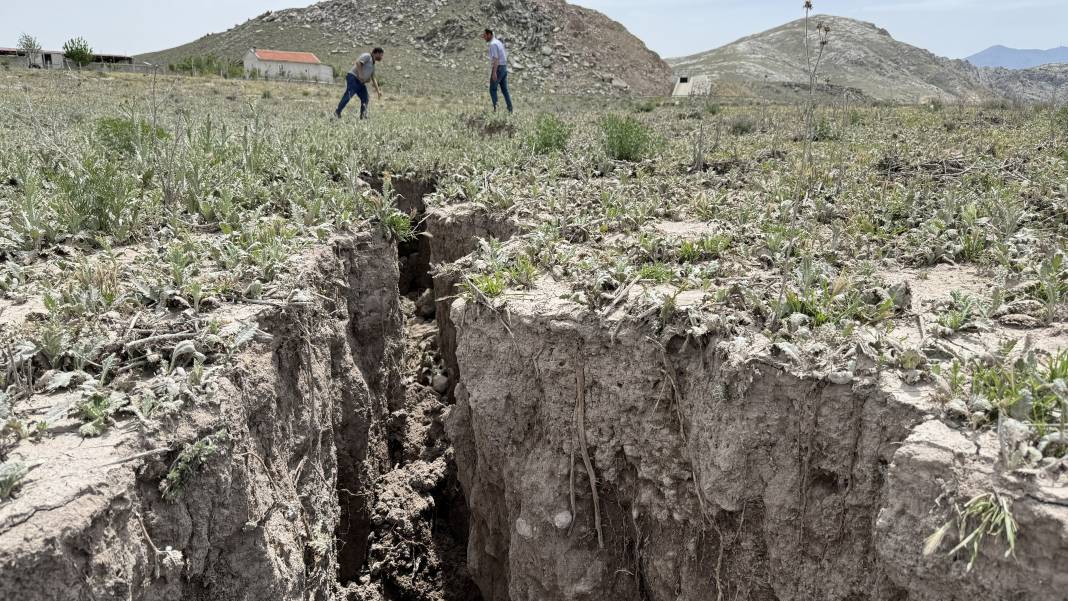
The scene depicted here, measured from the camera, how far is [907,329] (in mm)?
2945

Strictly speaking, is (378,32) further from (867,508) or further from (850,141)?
(867,508)

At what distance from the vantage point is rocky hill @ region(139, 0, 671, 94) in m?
41.2

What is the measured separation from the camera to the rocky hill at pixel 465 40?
41.2 metres

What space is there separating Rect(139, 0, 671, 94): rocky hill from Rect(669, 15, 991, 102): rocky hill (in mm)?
7937

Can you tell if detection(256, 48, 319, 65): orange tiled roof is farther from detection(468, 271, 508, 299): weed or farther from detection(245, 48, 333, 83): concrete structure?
detection(468, 271, 508, 299): weed

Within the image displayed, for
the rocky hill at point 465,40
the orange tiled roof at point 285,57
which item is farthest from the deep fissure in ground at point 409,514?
the orange tiled roof at point 285,57

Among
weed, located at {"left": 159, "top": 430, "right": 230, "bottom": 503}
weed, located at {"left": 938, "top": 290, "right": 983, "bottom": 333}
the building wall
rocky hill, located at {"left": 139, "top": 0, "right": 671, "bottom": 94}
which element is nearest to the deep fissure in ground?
weed, located at {"left": 159, "top": 430, "right": 230, "bottom": 503}

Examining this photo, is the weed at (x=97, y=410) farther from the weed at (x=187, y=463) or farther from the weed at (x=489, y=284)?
the weed at (x=489, y=284)

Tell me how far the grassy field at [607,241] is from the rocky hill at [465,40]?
3221 cm

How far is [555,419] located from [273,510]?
136 centimetres

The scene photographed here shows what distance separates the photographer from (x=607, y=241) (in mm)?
4363

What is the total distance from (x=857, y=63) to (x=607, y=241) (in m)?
66.3

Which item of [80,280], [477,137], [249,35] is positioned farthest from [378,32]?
[80,280]

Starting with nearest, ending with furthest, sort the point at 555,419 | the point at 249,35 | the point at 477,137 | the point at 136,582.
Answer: the point at 136,582 < the point at 555,419 < the point at 477,137 < the point at 249,35
